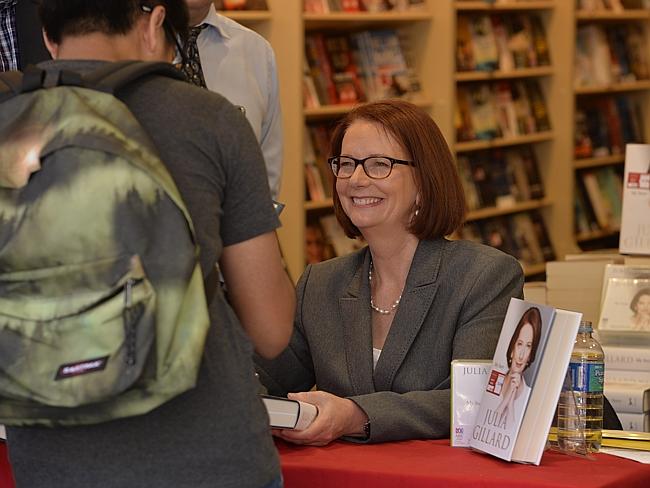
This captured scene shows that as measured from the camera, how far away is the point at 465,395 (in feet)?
7.08

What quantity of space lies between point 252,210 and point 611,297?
5.25 ft

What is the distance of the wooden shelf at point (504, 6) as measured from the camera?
18.1 ft

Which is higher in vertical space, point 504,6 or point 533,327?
point 504,6

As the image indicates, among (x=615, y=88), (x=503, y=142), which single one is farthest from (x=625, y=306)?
(x=615, y=88)

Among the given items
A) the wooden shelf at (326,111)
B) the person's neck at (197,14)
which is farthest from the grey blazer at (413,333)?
the wooden shelf at (326,111)

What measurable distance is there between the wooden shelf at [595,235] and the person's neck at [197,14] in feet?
11.8

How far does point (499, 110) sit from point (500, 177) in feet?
1.15

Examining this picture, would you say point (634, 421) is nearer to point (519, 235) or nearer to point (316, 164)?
point (316, 164)

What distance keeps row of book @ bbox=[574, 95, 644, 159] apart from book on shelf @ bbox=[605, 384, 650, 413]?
159 inches

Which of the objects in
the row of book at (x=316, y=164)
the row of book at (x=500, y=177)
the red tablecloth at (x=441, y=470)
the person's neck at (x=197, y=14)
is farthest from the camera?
the row of book at (x=500, y=177)

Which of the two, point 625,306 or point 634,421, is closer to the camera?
point 634,421

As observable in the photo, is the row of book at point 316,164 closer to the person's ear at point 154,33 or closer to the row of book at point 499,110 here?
the row of book at point 499,110


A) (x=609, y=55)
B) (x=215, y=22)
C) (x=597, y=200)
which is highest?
(x=215, y=22)

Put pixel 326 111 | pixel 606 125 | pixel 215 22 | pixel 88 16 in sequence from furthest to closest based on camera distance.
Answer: pixel 606 125
pixel 326 111
pixel 215 22
pixel 88 16
